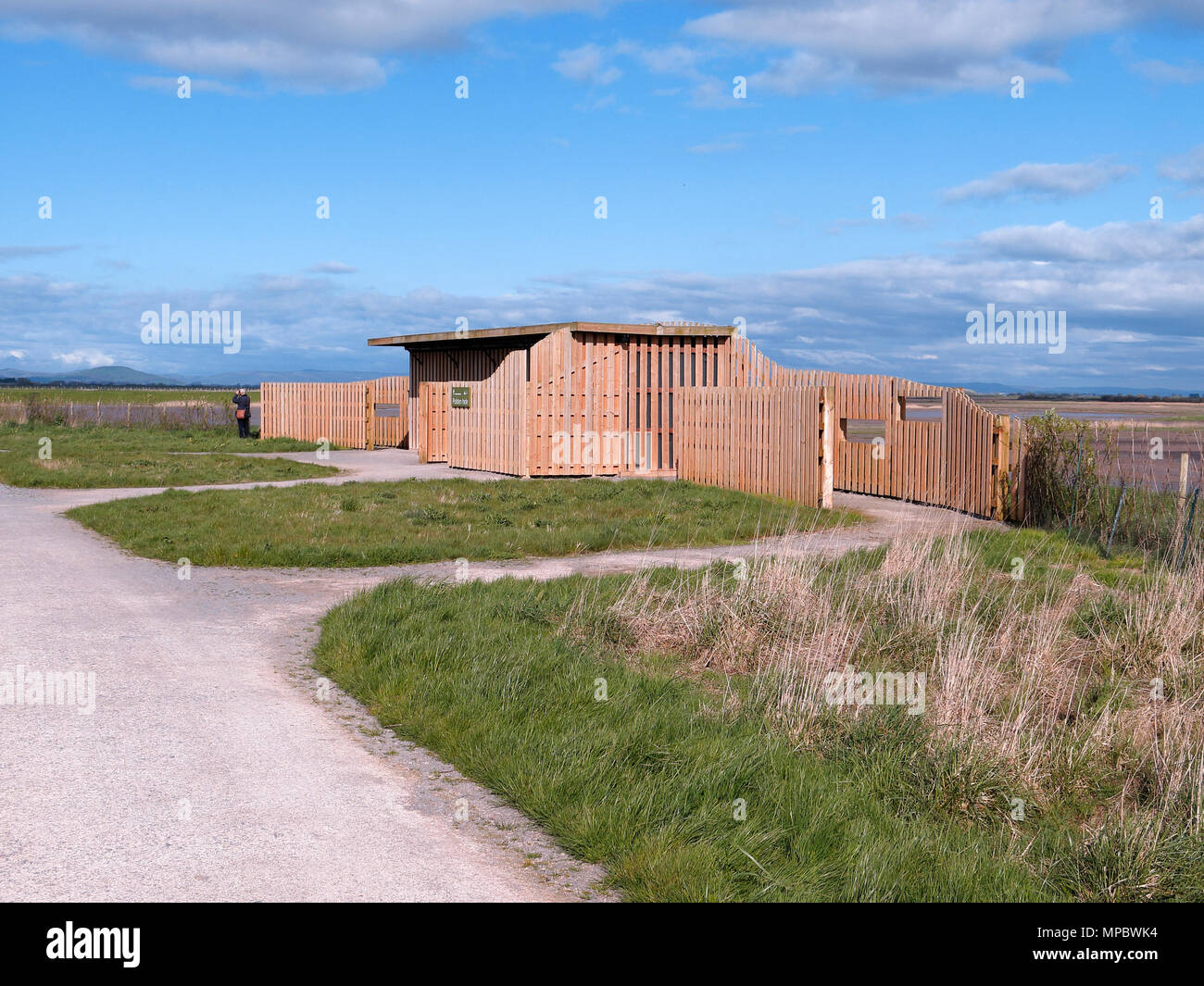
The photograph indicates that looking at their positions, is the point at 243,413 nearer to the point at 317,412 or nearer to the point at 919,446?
the point at 317,412

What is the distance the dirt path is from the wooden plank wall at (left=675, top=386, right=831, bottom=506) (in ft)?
35.6

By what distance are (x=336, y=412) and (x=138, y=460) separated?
10541 millimetres

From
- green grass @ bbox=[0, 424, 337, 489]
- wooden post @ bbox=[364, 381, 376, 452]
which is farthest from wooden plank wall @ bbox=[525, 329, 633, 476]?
wooden post @ bbox=[364, 381, 376, 452]

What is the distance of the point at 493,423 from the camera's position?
25641 millimetres

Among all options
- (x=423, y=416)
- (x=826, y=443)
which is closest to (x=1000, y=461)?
(x=826, y=443)

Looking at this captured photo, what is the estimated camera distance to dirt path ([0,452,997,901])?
447 cm

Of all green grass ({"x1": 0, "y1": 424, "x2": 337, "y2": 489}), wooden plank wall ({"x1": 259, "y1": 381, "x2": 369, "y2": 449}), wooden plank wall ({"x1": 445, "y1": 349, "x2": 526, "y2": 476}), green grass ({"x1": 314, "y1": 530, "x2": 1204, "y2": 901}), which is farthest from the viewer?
wooden plank wall ({"x1": 259, "y1": 381, "x2": 369, "y2": 449})

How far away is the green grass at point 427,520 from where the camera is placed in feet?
44.8

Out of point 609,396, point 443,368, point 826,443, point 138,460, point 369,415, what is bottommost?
point 138,460

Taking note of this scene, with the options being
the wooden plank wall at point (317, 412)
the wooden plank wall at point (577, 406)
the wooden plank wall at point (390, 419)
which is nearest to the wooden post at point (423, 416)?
the wooden plank wall at point (390, 419)

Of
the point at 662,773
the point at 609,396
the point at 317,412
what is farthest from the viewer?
the point at 317,412

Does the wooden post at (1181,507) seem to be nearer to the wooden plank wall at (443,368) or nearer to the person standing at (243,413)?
the wooden plank wall at (443,368)

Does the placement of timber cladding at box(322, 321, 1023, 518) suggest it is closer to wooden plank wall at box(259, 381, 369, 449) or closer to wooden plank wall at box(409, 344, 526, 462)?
wooden plank wall at box(409, 344, 526, 462)
